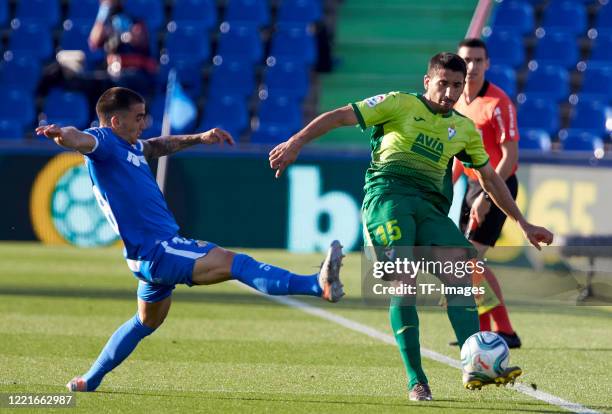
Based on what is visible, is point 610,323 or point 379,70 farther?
point 379,70

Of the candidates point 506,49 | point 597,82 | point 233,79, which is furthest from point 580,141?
point 233,79

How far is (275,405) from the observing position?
642 cm

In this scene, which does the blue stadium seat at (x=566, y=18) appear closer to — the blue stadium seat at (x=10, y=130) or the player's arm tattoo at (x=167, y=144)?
the blue stadium seat at (x=10, y=130)

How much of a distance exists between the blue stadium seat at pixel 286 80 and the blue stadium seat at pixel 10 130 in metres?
4.20

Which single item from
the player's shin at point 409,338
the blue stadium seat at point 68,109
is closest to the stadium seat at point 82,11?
the blue stadium seat at point 68,109

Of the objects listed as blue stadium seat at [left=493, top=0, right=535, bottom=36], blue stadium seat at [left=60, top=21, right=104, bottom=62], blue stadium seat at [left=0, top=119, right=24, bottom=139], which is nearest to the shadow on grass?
blue stadium seat at [left=0, top=119, right=24, bottom=139]

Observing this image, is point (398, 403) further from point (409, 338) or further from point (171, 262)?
point (171, 262)

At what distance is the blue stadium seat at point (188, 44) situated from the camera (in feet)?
69.2

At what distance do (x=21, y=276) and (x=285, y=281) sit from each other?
331 inches

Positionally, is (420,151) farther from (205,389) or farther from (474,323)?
(205,389)

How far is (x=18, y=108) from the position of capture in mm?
20141

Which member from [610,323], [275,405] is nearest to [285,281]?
[275,405]

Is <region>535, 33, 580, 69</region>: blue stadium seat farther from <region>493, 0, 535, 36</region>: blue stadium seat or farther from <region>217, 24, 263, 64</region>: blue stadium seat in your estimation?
<region>217, 24, 263, 64</region>: blue stadium seat

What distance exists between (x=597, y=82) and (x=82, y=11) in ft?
30.7
